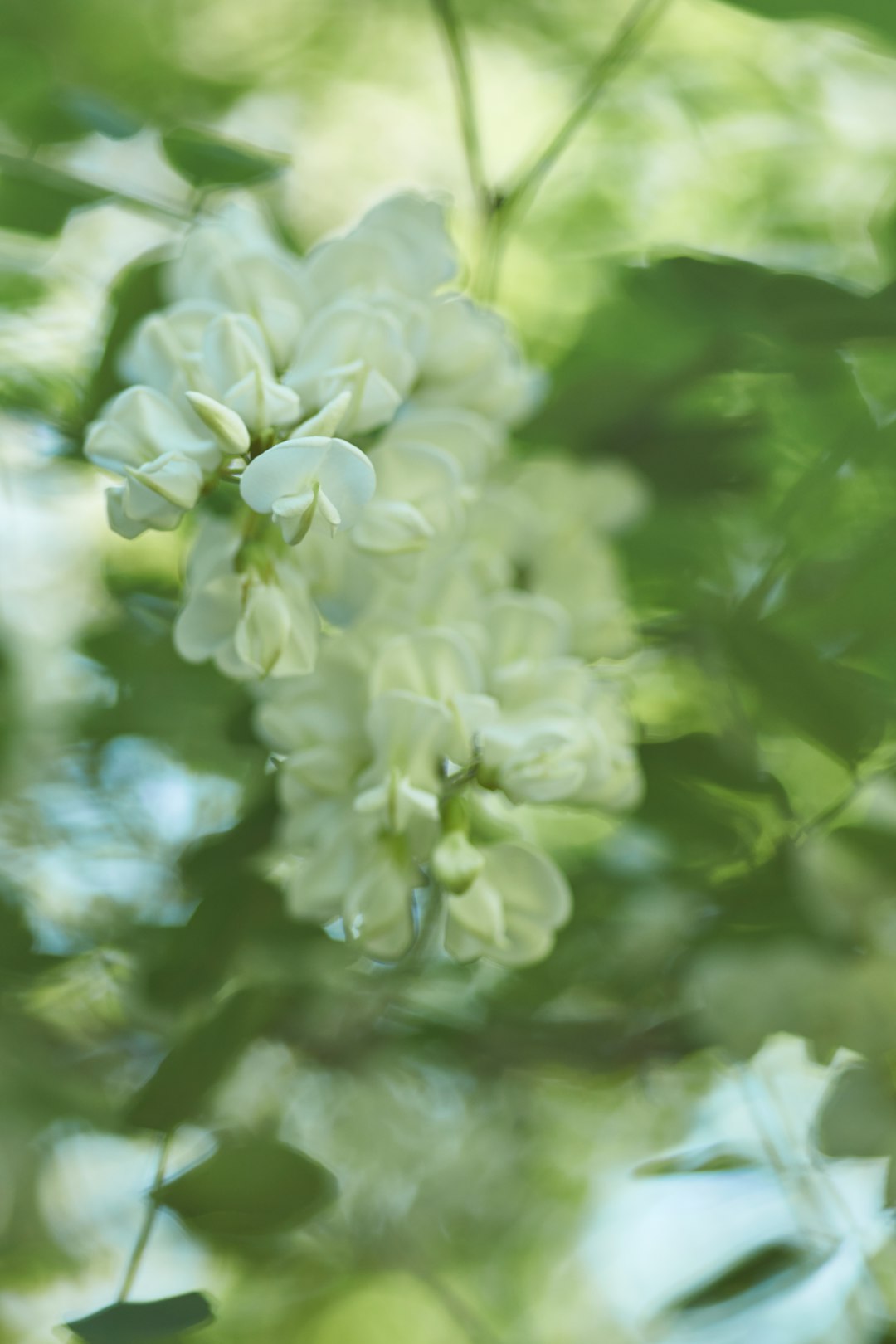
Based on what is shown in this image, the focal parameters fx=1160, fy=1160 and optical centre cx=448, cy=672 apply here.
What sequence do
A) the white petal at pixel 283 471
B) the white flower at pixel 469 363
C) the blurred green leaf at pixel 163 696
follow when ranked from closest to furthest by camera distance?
the white petal at pixel 283 471
the white flower at pixel 469 363
the blurred green leaf at pixel 163 696

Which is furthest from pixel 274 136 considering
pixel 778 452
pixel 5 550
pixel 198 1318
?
pixel 198 1318

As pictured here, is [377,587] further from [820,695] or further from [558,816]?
[558,816]

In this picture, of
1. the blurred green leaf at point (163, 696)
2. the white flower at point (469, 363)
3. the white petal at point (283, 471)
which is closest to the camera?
the white petal at point (283, 471)

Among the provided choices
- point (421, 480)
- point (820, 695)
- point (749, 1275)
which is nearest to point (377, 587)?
point (421, 480)

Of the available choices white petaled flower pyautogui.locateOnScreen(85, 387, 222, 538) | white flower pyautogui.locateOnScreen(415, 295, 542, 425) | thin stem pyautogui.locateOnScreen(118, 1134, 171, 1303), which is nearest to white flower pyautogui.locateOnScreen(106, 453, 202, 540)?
white petaled flower pyautogui.locateOnScreen(85, 387, 222, 538)

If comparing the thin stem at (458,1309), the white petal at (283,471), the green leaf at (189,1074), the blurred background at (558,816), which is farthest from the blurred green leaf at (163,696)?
the thin stem at (458,1309)

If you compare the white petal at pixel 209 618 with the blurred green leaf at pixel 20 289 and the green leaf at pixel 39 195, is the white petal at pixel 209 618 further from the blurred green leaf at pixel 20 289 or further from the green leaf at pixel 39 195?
the blurred green leaf at pixel 20 289

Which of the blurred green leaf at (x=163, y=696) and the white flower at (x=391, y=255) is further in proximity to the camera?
the blurred green leaf at (x=163, y=696)
